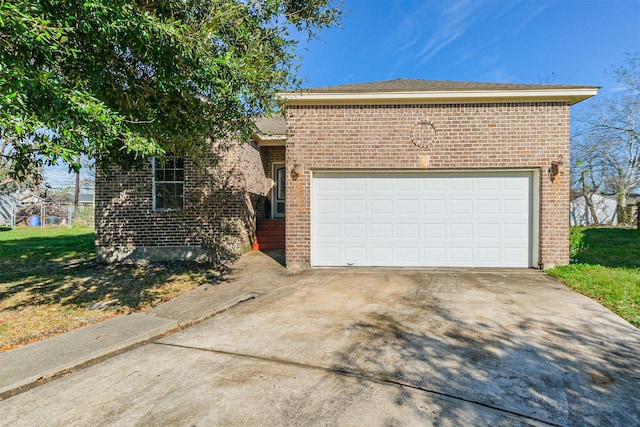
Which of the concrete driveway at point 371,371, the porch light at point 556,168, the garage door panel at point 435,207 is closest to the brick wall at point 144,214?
the concrete driveway at point 371,371

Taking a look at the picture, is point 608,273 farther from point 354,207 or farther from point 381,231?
point 354,207

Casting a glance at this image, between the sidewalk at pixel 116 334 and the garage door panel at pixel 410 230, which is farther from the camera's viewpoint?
the garage door panel at pixel 410 230

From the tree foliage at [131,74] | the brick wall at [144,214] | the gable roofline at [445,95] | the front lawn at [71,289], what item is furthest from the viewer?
the brick wall at [144,214]

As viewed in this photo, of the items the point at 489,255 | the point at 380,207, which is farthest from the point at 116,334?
the point at 489,255

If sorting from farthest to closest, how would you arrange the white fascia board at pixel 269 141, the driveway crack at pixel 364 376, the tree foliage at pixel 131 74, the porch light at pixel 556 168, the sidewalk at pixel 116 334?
the white fascia board at pixel 269 141, the porch light at pixel 556 168, the sidewalk at pixel 116 334, the tree foliage at pixel 131 74, the driveway crack at pixel 364 376

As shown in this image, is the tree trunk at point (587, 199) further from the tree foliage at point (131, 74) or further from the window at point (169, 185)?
the window at point (169, 185)

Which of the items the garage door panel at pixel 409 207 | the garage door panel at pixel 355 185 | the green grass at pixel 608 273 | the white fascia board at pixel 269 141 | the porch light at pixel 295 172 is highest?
the white fascia board at pixel 269 141

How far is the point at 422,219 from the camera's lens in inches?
295

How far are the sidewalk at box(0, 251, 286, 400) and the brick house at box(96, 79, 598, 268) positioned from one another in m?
1.98

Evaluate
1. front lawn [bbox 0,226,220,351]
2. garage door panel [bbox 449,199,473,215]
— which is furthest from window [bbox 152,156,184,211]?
garage door panel [bbox 449,199,473,215]

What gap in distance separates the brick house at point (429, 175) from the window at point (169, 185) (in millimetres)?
3154

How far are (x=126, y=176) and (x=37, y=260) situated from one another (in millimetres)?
3419

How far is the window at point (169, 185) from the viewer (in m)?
8.99

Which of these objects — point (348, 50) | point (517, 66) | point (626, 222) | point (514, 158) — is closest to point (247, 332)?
point (514, 158)
